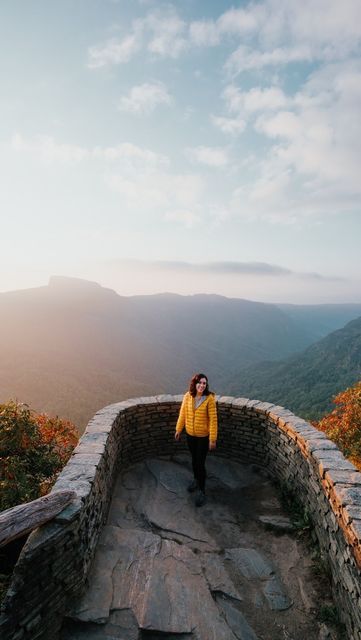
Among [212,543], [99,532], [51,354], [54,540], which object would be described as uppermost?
[54,540]

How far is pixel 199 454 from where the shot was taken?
560cm

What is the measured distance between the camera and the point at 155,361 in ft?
387

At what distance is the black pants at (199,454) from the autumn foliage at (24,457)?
11.5ft

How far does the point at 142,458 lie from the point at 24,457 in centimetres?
358

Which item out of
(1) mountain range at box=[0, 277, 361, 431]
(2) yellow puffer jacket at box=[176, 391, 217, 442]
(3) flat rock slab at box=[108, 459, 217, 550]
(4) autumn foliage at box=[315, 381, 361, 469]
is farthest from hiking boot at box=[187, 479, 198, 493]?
(1) mountain range at box=[0, 277, 361, 431]

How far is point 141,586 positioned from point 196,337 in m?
172

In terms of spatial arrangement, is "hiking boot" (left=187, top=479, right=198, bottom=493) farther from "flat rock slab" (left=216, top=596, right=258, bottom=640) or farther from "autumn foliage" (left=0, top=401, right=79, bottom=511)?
"autumn foliage" (left=0, top=401, right=79, bottom=511)

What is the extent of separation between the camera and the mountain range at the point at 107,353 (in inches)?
2269

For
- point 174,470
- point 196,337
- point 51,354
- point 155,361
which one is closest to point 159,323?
point 196,337

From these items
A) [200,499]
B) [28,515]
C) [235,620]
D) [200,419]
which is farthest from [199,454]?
[28,515]

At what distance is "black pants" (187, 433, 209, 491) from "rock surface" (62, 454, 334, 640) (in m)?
0.39

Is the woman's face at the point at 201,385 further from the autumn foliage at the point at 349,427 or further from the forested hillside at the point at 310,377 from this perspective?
the forested hillside at the point at 310,377

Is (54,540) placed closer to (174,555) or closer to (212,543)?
(174,555)

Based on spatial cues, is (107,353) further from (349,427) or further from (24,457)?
(24,457)
